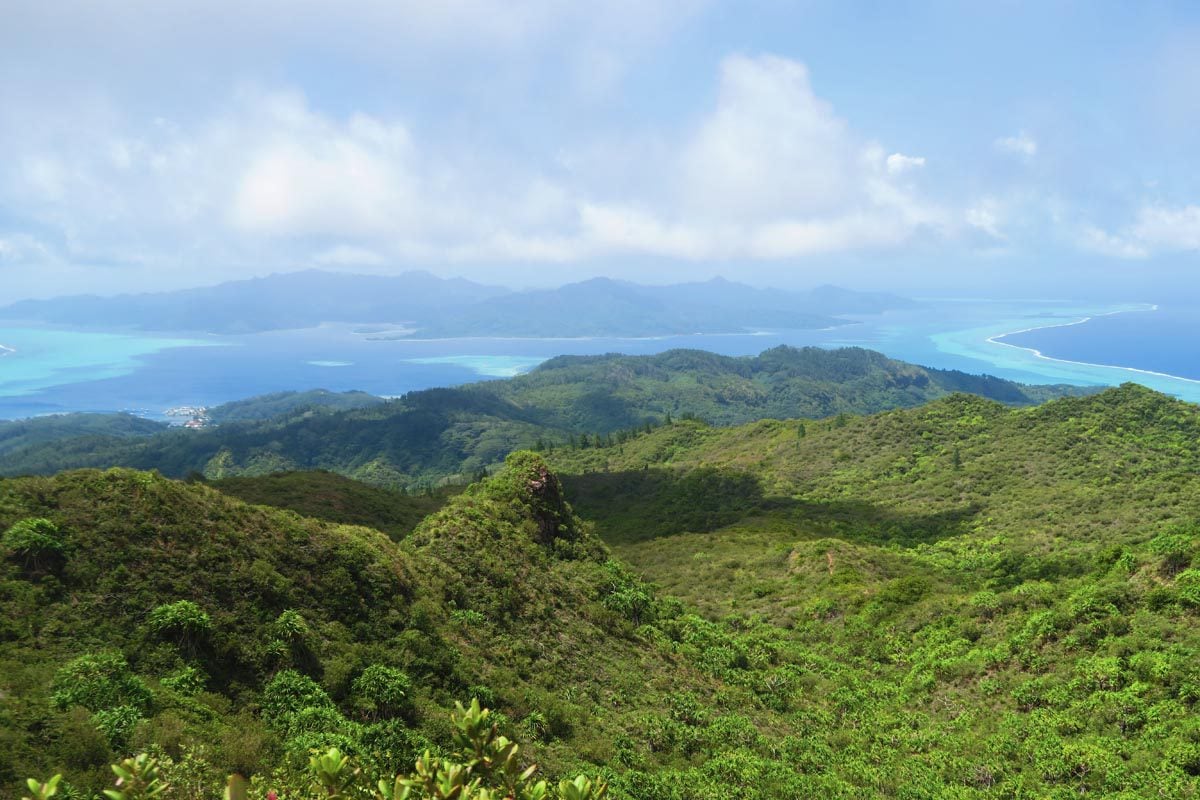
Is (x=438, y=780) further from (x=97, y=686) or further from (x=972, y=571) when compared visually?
(x=972, y=571)

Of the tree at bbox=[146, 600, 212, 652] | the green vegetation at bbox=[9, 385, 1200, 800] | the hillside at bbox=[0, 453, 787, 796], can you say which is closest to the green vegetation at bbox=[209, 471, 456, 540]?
the green vegetation at bbox=[9, 385, 1200, 800]

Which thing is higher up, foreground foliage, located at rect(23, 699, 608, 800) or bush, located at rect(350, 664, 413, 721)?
foreground foliage, located at rect(23, 699, 608, 800)

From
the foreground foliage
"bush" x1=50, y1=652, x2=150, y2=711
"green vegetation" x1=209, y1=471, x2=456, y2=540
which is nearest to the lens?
the foreground foliage

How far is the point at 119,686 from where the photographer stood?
12.0m

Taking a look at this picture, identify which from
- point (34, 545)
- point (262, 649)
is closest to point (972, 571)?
point (262, 649)

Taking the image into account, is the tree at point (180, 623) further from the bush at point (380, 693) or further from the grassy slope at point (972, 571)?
the grassy slope at point (972, 571)

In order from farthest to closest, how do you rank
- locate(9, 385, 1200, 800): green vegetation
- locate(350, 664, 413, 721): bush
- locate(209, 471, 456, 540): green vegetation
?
locate(209, 471, 456, 540): green vegetation
locate(350, 664, 413, 721): bush
locate(9, 385, 1200, 800): green vegetation

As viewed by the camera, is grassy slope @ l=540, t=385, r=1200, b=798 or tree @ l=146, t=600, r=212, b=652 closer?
tree @ l=146, t=600, r=212, b=652

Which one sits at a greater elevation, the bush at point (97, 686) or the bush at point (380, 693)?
the bush at point (97, 686)

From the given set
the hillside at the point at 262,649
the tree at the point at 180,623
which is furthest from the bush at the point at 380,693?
the tree at the point at 180,623

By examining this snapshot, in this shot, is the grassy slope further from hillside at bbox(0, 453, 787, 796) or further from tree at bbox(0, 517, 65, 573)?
tree at bbox(0, 517, 65, 573)

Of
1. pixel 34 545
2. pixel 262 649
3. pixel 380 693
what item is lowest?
pixel 380 693

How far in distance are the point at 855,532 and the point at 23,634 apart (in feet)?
191

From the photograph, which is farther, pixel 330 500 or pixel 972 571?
pixel 330 500
